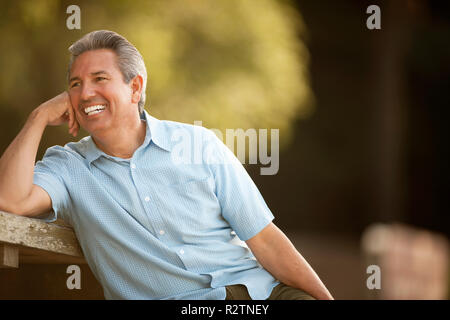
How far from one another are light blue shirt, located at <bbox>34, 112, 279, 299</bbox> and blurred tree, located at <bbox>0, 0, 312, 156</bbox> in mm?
2868

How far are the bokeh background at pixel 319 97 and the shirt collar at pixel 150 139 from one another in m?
2.76

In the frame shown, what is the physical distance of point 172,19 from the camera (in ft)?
18.0

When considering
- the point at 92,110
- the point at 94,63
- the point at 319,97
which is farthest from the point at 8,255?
the point at 319,97

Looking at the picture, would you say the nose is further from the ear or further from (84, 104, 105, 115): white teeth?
the ear

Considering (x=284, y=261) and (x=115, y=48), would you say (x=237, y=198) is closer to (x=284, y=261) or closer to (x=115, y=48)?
(x=284, y=261)

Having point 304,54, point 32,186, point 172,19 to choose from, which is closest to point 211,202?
point 32,186

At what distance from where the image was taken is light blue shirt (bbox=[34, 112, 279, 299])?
7.11 feet

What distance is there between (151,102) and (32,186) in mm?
3225

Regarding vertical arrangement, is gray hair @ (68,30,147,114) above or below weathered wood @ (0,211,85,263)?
above

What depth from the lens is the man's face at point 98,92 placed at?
225 centimetres

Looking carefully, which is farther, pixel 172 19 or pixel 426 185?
pixel 426 185

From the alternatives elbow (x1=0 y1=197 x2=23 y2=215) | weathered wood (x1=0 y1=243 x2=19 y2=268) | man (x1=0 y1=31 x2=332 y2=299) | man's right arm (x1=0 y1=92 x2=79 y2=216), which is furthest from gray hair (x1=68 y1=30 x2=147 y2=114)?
weathered wood (x1=0 y1=243 x2=19 y2=268)

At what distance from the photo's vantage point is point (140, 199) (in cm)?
220
